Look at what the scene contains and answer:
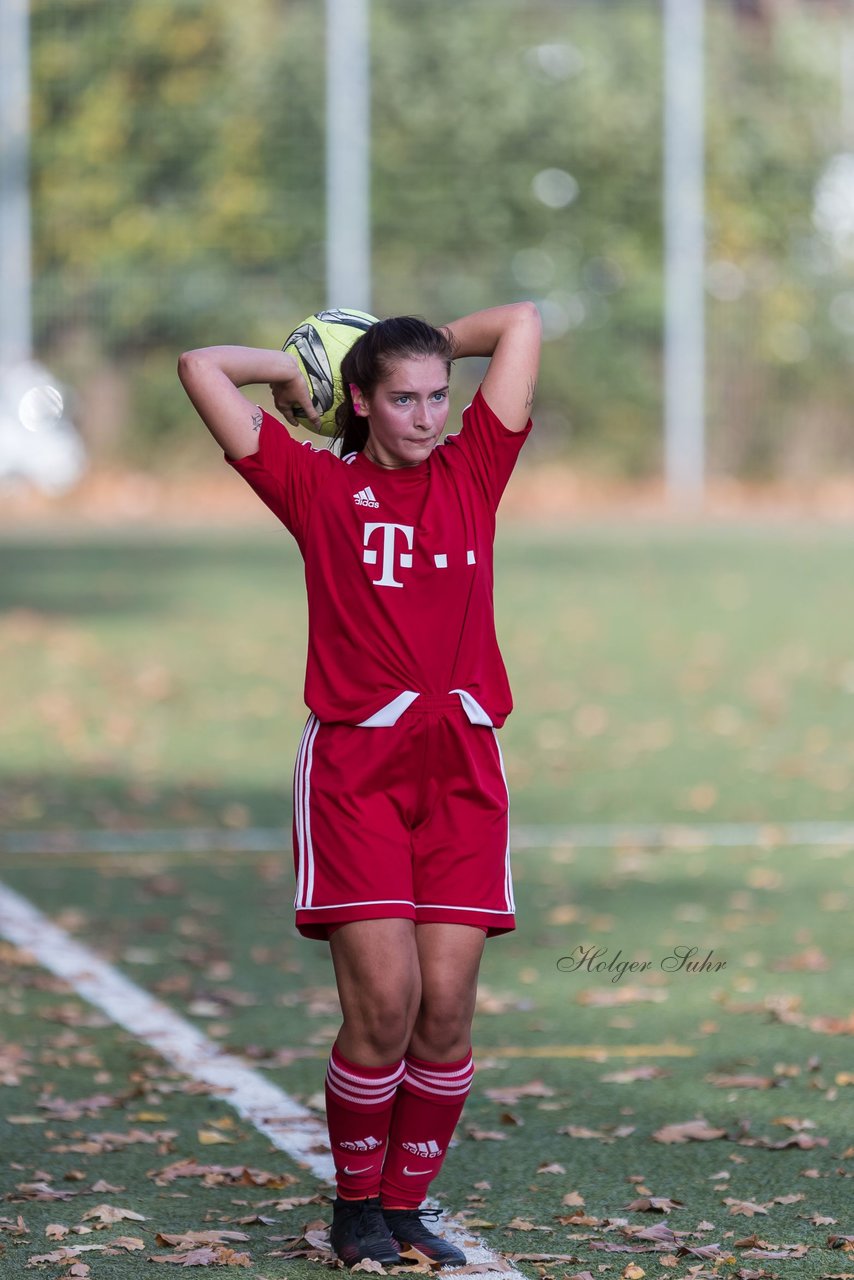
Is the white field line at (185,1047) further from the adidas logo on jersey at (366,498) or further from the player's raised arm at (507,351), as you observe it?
the player's raised arm at (507,351)

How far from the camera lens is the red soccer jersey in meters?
4.36

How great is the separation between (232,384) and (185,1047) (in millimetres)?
2518

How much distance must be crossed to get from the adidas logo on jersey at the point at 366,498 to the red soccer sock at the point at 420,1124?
1133mm

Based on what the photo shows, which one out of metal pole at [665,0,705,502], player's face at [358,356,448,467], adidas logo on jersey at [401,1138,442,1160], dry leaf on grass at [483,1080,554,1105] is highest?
metal pole at [665,0,705,502]

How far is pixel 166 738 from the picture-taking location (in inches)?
503

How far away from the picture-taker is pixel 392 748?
4309 mm

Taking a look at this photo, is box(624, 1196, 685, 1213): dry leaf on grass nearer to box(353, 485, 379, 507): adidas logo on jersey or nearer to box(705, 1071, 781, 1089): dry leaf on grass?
box(705, 1071, 781, 1089): dry leaf on grass

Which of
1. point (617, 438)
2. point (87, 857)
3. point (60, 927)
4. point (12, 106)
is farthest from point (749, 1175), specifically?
point (12, 106)

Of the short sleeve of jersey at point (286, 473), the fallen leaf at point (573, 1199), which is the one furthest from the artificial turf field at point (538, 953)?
the short sleeve of jersey at point (286, 473)

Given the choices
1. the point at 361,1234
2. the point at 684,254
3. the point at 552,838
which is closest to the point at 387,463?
the point at 361,1234

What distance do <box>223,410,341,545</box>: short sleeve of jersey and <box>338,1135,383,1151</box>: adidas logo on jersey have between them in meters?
1.23

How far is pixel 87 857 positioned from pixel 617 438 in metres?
24.5

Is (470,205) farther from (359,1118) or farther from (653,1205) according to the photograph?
(359,1118)

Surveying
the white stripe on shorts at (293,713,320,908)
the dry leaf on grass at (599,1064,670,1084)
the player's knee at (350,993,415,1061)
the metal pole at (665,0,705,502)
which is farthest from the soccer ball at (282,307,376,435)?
the metal pole at (665,0,705,502)
